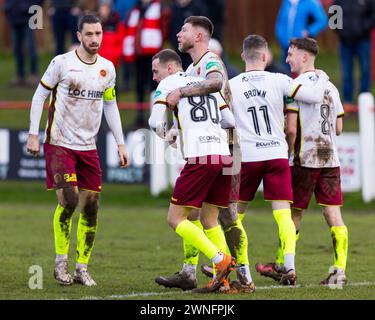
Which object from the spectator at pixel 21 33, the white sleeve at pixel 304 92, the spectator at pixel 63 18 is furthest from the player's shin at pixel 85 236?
the spectator at pixel 63 18

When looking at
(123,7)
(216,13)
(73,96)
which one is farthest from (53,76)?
(123,7)

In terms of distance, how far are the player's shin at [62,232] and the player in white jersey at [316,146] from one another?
87.4 inches

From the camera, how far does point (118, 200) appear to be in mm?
20031

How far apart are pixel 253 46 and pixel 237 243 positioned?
1.85m

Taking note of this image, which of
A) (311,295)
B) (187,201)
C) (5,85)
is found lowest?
(311,295)

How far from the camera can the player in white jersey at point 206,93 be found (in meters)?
10.4

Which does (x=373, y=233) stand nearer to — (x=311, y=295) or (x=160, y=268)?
(x=160, y=268)

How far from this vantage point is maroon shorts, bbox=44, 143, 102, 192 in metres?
11.4

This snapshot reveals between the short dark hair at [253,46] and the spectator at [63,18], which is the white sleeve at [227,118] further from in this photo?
the spectator at [63,18]

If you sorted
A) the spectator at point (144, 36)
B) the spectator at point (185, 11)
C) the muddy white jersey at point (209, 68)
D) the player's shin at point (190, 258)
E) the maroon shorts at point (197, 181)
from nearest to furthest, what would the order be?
the maroon shorts at point (197, 181), the muddy white jersey at point (209, 68), the player's shin at point (190, 258), the spectator at point (185, 11), the spectator at point (144, 36)

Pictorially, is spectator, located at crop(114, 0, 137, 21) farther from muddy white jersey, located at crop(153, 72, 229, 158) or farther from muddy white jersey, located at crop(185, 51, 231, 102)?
muddy white jersey, located at crop(153, 72, 229, 158)

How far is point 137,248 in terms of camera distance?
14727 millimetres
